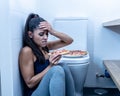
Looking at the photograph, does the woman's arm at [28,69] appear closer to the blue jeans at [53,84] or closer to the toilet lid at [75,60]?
the blue jeans at [53,84]

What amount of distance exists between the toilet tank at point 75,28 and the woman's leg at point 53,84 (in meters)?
0.86

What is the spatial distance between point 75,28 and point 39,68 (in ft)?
2.74

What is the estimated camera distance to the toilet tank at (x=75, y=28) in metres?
2.16

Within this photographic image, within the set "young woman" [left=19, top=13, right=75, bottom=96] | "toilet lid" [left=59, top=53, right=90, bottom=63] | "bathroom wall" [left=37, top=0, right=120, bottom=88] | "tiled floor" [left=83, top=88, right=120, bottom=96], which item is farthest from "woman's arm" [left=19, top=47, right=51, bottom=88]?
"bathroom wall" [left=37, top=0, right=120, bottom=88]

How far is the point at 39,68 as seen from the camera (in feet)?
4.89

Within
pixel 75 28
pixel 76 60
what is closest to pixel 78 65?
pixel 76 60

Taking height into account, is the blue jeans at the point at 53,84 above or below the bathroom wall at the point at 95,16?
below

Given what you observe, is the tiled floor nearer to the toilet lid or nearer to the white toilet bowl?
the white toilet bowl

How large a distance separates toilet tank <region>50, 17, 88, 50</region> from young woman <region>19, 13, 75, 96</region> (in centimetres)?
60

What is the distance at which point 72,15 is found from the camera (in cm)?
224

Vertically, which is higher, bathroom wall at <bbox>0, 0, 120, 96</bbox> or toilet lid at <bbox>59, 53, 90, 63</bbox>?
bathroom wall at <bbox>0, 0, 120, 96</bbox>

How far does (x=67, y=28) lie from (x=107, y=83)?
715 mm

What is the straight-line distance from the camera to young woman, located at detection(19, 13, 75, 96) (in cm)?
129

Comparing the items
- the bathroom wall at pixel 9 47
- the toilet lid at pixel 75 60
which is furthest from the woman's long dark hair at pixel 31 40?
the toilet lid at pixel 75 60
